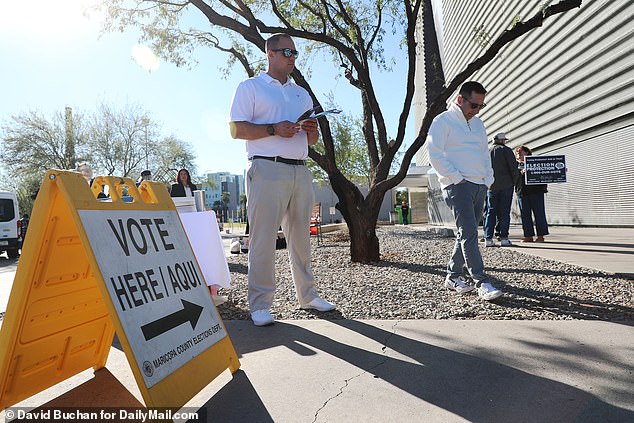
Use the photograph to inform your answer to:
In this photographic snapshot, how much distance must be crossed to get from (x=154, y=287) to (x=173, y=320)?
17cm

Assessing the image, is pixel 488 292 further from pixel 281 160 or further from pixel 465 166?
pixel 281 160

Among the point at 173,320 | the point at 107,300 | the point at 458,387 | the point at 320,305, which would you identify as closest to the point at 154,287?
the point at 173,320

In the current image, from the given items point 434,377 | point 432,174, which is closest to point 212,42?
point 434,377

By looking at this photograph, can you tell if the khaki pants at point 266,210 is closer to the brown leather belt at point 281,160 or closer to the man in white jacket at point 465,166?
the brown leather belt at point 281,160

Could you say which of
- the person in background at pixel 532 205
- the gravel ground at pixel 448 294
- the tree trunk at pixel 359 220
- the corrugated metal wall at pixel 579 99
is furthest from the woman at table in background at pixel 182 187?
the person in background at pixel 532 205

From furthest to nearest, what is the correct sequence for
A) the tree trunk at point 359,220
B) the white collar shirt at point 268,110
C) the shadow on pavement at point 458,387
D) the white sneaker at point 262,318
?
the tree trunk at point 359,220 < the white collar shirt at point 268,110 < the white sneaker at point 262,318 < the shadow on pavement at point 458,387

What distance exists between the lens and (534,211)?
8.93m

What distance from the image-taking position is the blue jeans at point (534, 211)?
28.8ft

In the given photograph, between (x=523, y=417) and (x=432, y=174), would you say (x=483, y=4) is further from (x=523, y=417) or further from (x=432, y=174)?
(x=523, y=417)

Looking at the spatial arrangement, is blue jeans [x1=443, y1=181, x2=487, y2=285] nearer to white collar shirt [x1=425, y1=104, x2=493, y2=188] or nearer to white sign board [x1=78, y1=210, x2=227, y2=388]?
white collar shirt [x1=425, y1=104, x2=493, y2=188]

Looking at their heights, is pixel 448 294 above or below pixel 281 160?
below

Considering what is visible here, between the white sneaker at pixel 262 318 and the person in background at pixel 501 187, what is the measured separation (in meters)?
6.00

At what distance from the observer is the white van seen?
14.9 meters

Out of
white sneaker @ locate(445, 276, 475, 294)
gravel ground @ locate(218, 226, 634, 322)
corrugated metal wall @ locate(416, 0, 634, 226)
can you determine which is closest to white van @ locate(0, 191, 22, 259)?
gravel ground @ locate(218, 226, 634, 322)
